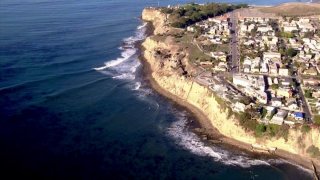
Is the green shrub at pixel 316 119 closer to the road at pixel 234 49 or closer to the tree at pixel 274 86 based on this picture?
the tree at pixel 274 86

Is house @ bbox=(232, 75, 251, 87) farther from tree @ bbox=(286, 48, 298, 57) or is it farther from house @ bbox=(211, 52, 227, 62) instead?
tree @ bbox=(286, 48, 298, 57)

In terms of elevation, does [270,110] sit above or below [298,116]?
above

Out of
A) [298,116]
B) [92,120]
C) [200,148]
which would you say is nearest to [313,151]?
[298,116]

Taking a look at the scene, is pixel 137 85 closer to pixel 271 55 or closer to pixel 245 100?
pixel 245 100

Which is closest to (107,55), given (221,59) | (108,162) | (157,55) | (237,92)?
(157,55)

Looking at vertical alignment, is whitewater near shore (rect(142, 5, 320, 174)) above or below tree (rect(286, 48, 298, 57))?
below

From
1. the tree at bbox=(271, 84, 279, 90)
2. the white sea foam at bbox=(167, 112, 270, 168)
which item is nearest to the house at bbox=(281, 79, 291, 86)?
the tree at bbox=(271, 84, 279, 90)
